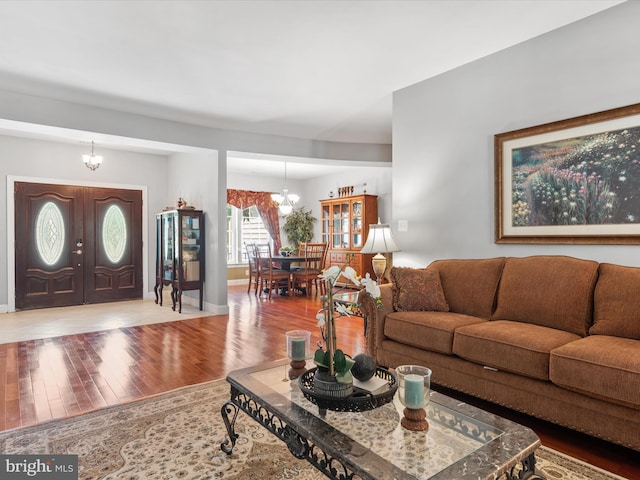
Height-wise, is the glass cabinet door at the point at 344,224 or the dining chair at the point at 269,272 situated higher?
the glass cabinet door at the point at 344,224

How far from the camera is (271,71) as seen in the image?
3756mm

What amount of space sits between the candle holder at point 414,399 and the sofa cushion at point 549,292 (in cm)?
160

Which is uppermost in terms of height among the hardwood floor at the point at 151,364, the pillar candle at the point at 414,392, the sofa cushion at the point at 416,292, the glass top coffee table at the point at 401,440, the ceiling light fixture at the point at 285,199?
the ceiling light fixture at the point at 285,199

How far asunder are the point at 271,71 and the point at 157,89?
1.30 m

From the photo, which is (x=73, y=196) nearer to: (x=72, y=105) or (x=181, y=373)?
(x=72, y=105)

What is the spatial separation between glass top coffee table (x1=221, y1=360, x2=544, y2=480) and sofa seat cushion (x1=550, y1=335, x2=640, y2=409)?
76 cm

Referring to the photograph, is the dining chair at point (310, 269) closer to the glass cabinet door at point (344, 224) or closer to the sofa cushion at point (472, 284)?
the glass cabinet door at point (344, 224)

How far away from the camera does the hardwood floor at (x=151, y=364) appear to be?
2.31m

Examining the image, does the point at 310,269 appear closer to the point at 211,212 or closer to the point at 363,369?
the point at 211,212

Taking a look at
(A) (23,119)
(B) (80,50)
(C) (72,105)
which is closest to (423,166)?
(B) (80,50)

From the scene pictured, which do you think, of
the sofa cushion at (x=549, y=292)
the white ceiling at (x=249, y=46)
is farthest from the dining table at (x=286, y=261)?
the sofa cushion at (x=549, y=292)

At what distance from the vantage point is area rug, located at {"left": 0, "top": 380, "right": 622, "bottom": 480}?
Answer: 1834mm

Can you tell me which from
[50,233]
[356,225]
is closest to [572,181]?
[356,225]

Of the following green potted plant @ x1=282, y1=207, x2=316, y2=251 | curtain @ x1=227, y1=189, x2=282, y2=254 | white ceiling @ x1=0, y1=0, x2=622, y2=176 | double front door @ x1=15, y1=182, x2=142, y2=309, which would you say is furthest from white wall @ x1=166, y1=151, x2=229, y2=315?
green potted plant @ x1=282, y1=207, x2=316, y2=251
